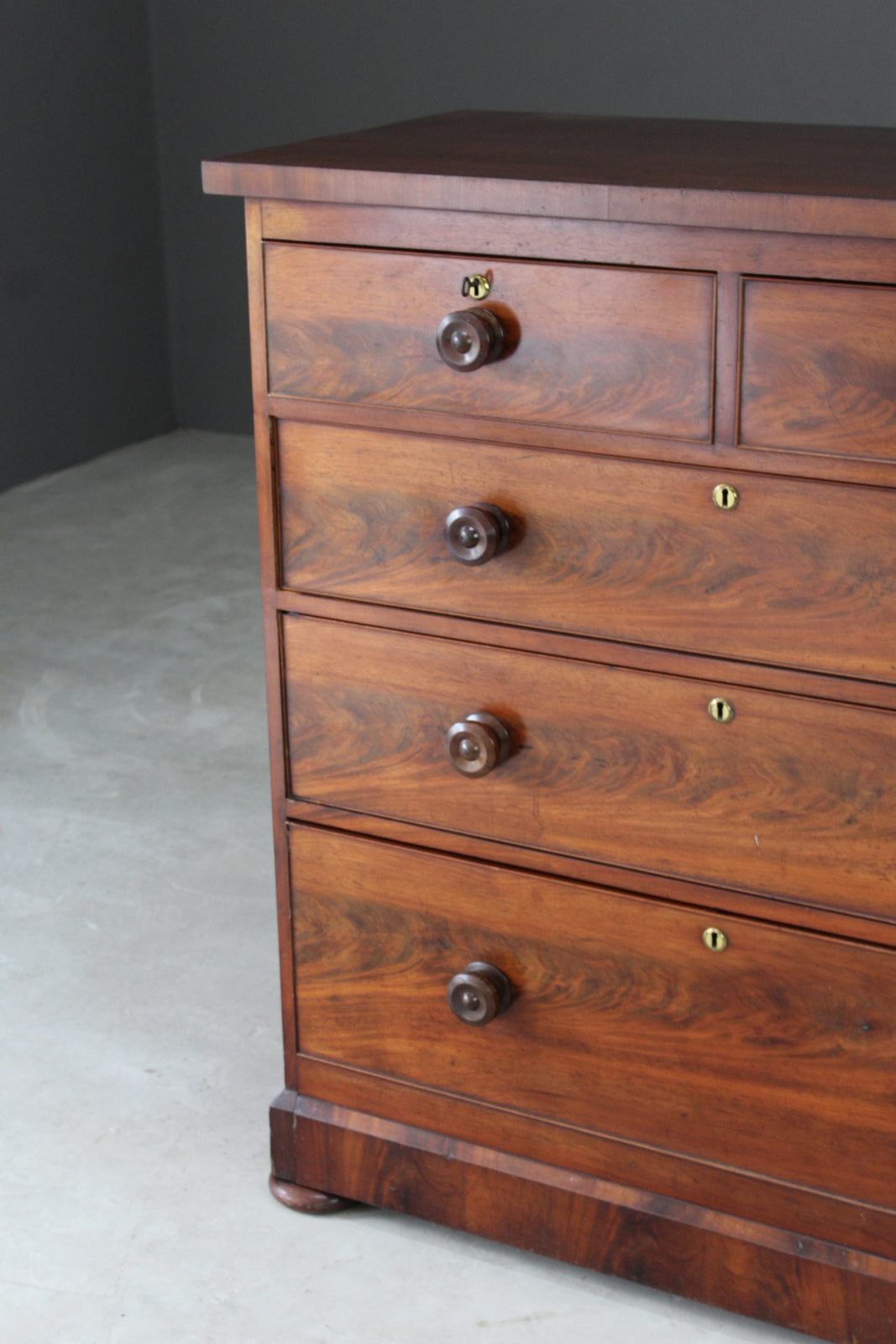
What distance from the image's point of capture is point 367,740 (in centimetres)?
166

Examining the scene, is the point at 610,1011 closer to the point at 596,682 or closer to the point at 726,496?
the point at 596,682

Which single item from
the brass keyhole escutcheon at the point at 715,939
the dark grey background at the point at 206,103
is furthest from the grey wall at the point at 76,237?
the brass keyhole escutcheon at the point at 715,939

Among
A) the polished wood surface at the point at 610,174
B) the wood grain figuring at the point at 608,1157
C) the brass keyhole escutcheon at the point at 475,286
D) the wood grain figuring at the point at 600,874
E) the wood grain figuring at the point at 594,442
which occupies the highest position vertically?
the polished wood surface at the point at 610,174

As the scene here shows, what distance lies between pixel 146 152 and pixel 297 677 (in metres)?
4.16

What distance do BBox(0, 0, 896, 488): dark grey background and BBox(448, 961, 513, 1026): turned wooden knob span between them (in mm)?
3421

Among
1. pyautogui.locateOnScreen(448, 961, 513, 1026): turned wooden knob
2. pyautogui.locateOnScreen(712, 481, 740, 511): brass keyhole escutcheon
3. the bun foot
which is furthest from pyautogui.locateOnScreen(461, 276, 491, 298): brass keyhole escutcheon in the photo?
the bun foot

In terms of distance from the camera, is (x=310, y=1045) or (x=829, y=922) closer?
(x=829, y=922)

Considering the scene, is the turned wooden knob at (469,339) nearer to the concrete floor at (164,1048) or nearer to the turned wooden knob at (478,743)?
the turned wooden knob at (478,743)

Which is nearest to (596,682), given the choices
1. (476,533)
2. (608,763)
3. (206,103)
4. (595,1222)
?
(608,763)

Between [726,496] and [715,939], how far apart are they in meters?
0.44

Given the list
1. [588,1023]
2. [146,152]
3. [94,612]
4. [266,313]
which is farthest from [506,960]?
[146,152]

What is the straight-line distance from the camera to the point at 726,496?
1419 millimetres

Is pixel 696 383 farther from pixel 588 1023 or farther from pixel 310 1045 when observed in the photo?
pixel 310 1045

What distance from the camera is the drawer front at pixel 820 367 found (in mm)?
1313
